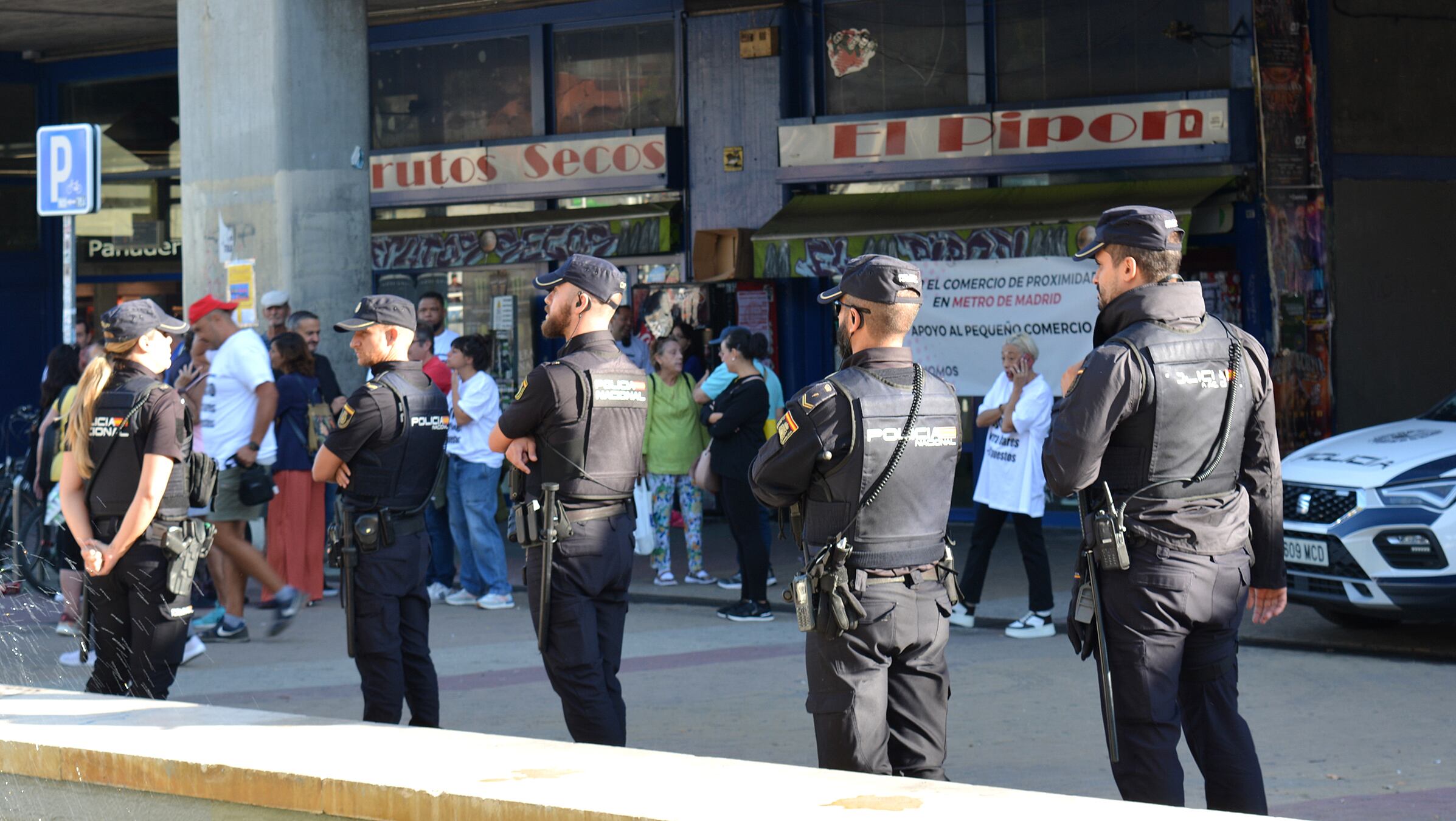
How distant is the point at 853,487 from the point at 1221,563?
1.08 m

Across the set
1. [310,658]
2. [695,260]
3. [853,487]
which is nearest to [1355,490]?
[853,487]

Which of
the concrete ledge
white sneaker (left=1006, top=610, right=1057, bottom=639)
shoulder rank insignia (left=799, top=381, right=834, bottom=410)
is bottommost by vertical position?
white sneaker (left=1006, top=610, right=1057, bottom=639)

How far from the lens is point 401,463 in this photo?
6.55m

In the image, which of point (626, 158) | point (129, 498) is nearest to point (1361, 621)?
point (129, 498)

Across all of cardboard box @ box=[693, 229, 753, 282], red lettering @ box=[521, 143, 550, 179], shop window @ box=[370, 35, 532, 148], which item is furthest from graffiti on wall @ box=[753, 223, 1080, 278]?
shop window @ box=[370, 35, 532, 148]

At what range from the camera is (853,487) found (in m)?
4.70

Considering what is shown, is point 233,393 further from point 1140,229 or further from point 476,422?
point 1140,229

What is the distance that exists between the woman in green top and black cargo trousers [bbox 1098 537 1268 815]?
22.4 ft

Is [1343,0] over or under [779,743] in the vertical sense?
over

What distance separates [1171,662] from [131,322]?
14.0 ft

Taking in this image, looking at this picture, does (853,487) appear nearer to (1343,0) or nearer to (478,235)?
(1343,0)

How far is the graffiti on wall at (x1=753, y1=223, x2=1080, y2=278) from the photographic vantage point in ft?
43.6

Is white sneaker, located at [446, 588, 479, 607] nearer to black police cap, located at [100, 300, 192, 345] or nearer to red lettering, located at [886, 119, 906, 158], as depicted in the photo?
black police cap, located at [100, 300, 192, 345]

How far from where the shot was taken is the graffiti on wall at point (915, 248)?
523 inches
